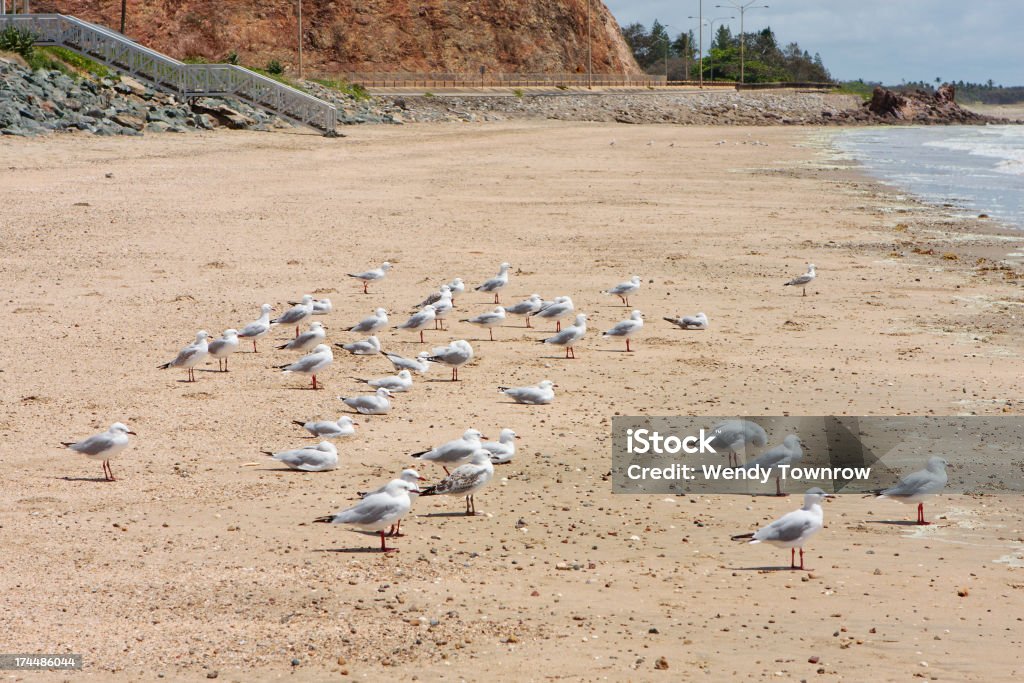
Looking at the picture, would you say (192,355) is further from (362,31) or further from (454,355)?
(362,31)

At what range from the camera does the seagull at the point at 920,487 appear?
8.28 m

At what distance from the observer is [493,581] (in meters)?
7.55

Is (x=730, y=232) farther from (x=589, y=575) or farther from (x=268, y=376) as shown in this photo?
(x=589, y=575)

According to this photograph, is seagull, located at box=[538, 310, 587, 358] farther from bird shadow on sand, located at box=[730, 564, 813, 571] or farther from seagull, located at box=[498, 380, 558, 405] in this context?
bird shadow on sand, located at box=[730, 564, 813, 571]

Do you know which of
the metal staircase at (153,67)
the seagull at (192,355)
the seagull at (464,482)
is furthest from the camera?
the metal staircase at (153,67)

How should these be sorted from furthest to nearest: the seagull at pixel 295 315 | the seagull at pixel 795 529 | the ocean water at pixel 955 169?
the ocean water at pixel 955 169
the seagull at pixel 295 315
the seagull at pixel 795 529

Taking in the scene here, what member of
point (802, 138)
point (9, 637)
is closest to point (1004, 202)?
point (9, 637)

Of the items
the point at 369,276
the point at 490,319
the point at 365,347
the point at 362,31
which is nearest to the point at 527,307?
the point at 490,319

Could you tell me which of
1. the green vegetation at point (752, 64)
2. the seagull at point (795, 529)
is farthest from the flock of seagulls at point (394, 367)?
the green vegetation at point (752, 64)

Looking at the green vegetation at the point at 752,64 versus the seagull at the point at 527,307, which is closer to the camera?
the seagull at the point at 527,307

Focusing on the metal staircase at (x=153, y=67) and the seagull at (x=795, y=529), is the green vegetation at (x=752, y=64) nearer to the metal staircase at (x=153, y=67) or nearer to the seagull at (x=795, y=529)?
the metal staircase at (x=153, y=67)

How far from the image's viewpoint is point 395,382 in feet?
39.4

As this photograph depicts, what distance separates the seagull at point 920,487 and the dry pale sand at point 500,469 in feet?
0.68

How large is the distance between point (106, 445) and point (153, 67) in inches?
1685
